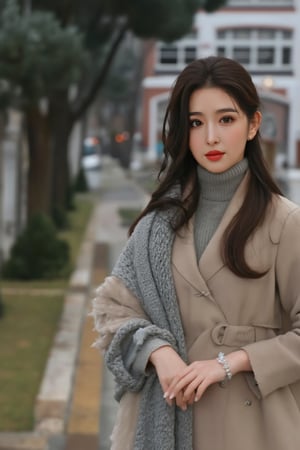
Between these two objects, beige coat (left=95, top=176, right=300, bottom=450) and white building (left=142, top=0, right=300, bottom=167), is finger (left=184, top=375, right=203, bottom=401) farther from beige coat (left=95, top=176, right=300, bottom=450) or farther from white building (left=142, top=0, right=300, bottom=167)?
white building (left=142, top=0, right=300, bottom=167)

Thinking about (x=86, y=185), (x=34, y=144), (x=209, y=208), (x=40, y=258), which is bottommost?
(x=86, y=185)

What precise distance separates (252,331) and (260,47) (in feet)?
176

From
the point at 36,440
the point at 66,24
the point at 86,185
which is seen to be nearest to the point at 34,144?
the point at 66,24

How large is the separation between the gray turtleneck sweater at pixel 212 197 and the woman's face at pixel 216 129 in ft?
0.09

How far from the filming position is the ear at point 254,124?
8.37 feet

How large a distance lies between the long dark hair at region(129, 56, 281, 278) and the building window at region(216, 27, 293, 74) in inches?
2046

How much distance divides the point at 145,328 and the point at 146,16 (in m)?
12.7

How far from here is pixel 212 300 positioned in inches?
95.2

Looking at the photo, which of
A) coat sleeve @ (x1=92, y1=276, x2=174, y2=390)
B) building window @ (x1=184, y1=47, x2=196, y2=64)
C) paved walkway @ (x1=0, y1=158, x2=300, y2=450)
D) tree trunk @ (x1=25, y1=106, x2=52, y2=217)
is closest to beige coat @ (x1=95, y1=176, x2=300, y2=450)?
coat sleeve @ (x1=92, y1=276, x2=174, y2=390)

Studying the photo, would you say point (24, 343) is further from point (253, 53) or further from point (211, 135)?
point (253, 53)

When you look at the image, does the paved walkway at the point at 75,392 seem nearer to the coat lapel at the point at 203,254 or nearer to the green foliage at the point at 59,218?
the coat lapel at the point at 203,254

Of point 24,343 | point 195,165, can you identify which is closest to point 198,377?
point 195,165

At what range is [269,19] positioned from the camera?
2115 inches

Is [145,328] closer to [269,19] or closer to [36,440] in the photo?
[36,440]
